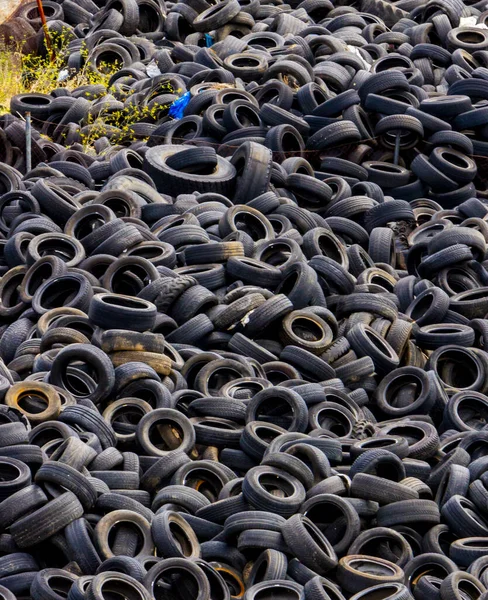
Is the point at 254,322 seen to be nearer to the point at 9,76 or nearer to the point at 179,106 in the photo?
the point at 179,106

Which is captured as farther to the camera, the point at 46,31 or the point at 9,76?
the point at 46,31

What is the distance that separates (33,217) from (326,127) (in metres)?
4.05

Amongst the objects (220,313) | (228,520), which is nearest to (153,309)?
(220,313)

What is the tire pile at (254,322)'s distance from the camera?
23.1ft

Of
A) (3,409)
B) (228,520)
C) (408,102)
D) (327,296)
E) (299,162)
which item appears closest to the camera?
(228,520)

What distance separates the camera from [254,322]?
9.52 metres

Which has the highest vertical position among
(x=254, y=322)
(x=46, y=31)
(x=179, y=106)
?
(x=46, y=31)

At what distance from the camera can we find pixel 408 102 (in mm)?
14078

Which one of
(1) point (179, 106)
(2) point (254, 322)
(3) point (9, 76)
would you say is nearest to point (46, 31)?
(3) point (9, 76)

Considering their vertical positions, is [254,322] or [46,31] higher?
[46,31]

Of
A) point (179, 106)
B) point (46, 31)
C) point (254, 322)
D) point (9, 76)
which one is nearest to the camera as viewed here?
point (254, 322)

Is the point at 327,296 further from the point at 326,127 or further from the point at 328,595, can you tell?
the point at 328,595

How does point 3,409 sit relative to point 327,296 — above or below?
above

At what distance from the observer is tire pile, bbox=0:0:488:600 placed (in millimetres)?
7035
